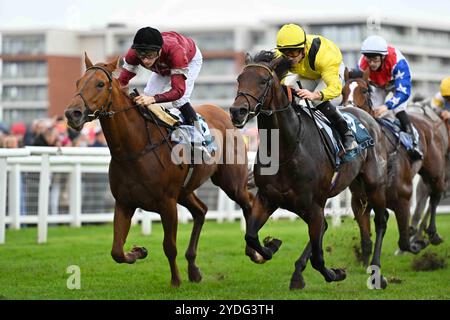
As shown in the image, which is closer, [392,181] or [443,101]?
[392,181]

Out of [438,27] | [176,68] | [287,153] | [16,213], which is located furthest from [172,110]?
[438,27]

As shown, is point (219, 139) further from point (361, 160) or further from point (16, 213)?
point (16, 213)

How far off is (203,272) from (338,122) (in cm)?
193

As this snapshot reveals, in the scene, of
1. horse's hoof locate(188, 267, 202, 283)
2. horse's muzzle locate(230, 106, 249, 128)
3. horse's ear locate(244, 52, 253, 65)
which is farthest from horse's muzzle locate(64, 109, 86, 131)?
horse's hoof locate(188, 267, 202, 283)

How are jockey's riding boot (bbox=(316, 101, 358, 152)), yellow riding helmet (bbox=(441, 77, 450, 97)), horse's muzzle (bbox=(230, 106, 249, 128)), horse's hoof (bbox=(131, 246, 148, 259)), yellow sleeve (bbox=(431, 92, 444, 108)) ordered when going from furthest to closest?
1. yellow sleeve (bbox=(431, 92, 444, 108))
2. yellow riding helmet (bbox=(441, 77, 450, 97))
3. jockey's riding boot (bbox=(316, 101, 358, 152))
4. horse's hoof (bbox=(131, 246, 148, 259))
5. horse's muzzle (bbox=(230, 106, 249, 128))

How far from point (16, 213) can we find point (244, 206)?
450 cm

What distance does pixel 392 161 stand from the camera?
942cm

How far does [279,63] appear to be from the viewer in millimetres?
7348

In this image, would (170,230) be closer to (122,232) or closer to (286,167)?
(122,232)

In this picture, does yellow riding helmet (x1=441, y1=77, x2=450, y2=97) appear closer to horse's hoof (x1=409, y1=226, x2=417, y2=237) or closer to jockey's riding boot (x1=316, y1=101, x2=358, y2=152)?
horse's hoof (x1=409, y1=226, x2=417, y2=237)

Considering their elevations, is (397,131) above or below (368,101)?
below

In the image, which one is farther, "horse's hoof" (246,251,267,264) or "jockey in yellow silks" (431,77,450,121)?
"jockey in yellow silks" (431,77,450,121)

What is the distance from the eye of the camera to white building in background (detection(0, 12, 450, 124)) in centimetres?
8900

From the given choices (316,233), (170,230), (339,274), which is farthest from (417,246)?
(170,230)
